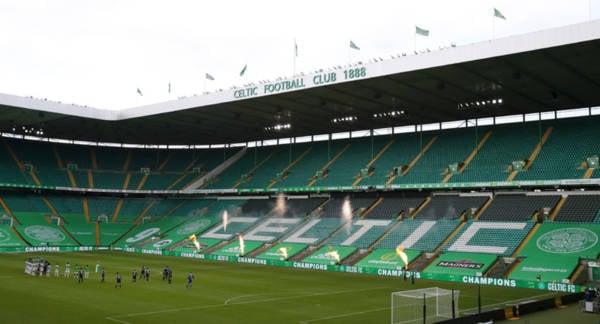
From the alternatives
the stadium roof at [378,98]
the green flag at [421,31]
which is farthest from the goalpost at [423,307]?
the green flag at [421,31]

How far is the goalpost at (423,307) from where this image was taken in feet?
78.9

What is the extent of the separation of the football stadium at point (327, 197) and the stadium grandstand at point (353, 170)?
0.76ft

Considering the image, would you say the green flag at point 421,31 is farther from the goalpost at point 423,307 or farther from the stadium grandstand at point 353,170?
the goalpost at point 423,307

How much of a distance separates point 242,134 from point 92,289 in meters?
40.9

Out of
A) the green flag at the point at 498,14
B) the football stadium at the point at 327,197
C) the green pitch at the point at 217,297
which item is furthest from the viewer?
the green flag at the point at 498,14

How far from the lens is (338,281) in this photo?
38.9 metres

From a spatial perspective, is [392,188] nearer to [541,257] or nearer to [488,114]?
[488,114]

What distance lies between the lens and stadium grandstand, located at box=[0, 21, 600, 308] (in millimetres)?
40250

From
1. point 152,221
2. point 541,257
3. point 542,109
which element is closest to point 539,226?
point 541,257

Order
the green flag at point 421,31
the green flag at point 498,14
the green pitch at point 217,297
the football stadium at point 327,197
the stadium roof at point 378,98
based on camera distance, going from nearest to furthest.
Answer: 1. the green pitch at point 217,297
2. the football stadium at point 327,197
3. the stadium roof at point 378,98
4. the green flag at point 498,14
5. the green flag at point 421,31

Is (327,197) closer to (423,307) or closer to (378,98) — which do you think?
(378,98)

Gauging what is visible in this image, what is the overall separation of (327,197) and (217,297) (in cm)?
3302

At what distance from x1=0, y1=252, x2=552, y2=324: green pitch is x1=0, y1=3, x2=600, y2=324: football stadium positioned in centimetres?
24

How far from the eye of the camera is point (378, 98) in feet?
161
